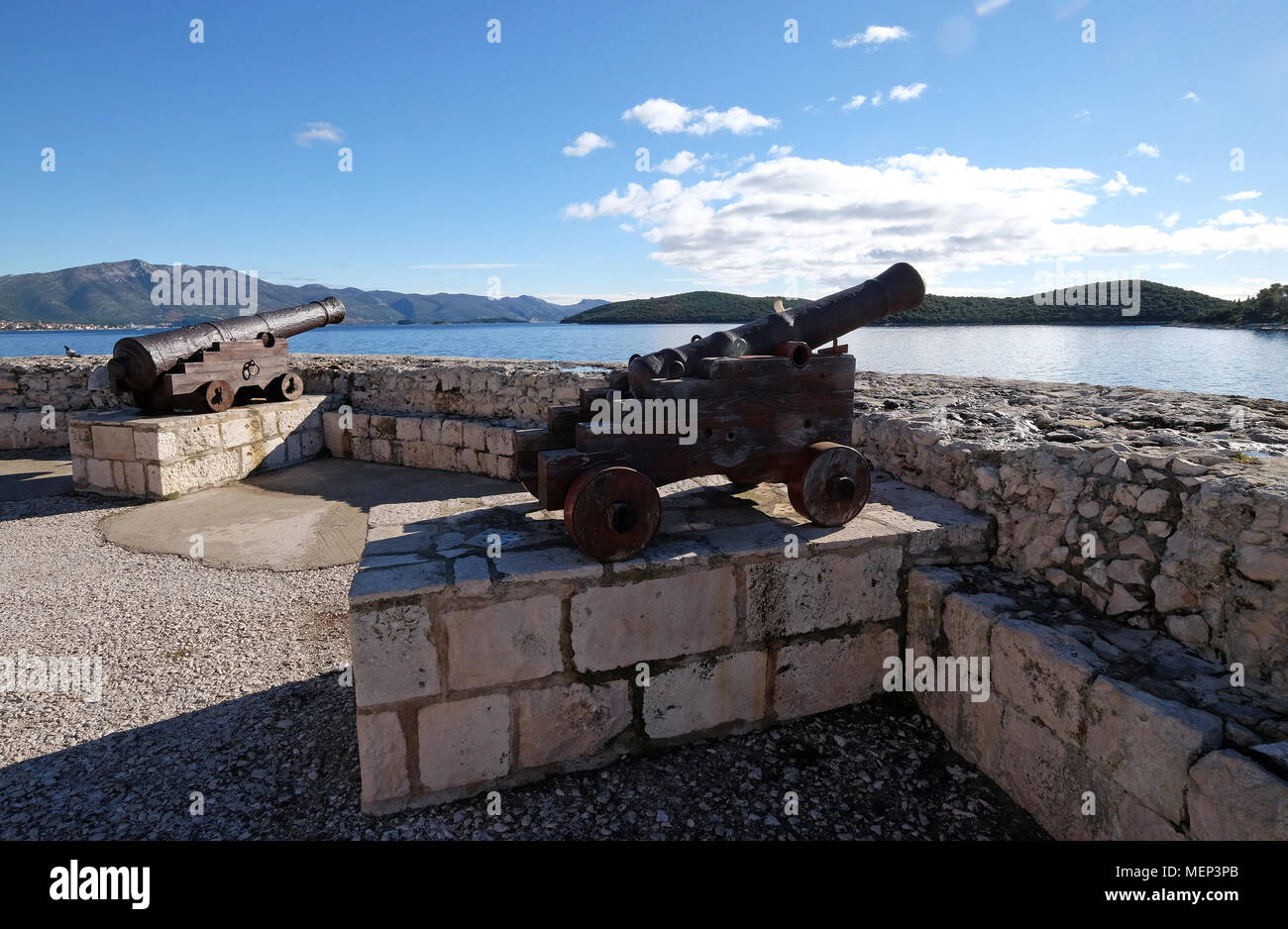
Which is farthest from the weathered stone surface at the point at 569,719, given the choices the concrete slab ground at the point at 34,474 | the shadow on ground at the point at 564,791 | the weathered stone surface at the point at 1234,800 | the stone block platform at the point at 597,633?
the concrete slab ground at the point at 34,474

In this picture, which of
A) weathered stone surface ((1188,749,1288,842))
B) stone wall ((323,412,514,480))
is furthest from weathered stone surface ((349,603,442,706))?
stone wall ((323,412,514,480))

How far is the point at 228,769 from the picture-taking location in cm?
289

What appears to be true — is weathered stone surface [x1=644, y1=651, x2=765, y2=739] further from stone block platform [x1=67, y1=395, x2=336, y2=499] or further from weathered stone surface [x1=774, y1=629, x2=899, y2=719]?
stone block platform [x1=67, y1=395, x2=336, y2=499]

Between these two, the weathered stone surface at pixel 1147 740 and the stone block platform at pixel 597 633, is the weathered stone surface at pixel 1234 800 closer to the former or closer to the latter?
the weathered stone surface at pixel 1147 740

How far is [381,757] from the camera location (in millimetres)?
2518

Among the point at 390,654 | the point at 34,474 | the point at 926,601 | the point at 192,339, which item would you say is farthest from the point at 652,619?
the point at 34,474

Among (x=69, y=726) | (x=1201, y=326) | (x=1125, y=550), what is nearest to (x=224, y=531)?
(x=69, y=726)

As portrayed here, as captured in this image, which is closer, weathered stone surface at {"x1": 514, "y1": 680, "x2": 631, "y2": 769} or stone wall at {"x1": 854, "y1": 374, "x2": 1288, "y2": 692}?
stone wall at {"x1": 854, "y1": 374, "x2": 1288, "y2": 692}

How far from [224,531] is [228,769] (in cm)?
391

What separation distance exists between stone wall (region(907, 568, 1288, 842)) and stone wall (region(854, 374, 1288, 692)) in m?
0.13

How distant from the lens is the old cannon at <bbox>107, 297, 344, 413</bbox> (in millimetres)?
7570

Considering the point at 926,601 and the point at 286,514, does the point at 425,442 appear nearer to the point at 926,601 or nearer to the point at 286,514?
the point at 286,514

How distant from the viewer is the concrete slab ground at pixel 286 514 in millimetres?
5594

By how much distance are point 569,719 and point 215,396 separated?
7522 mm
